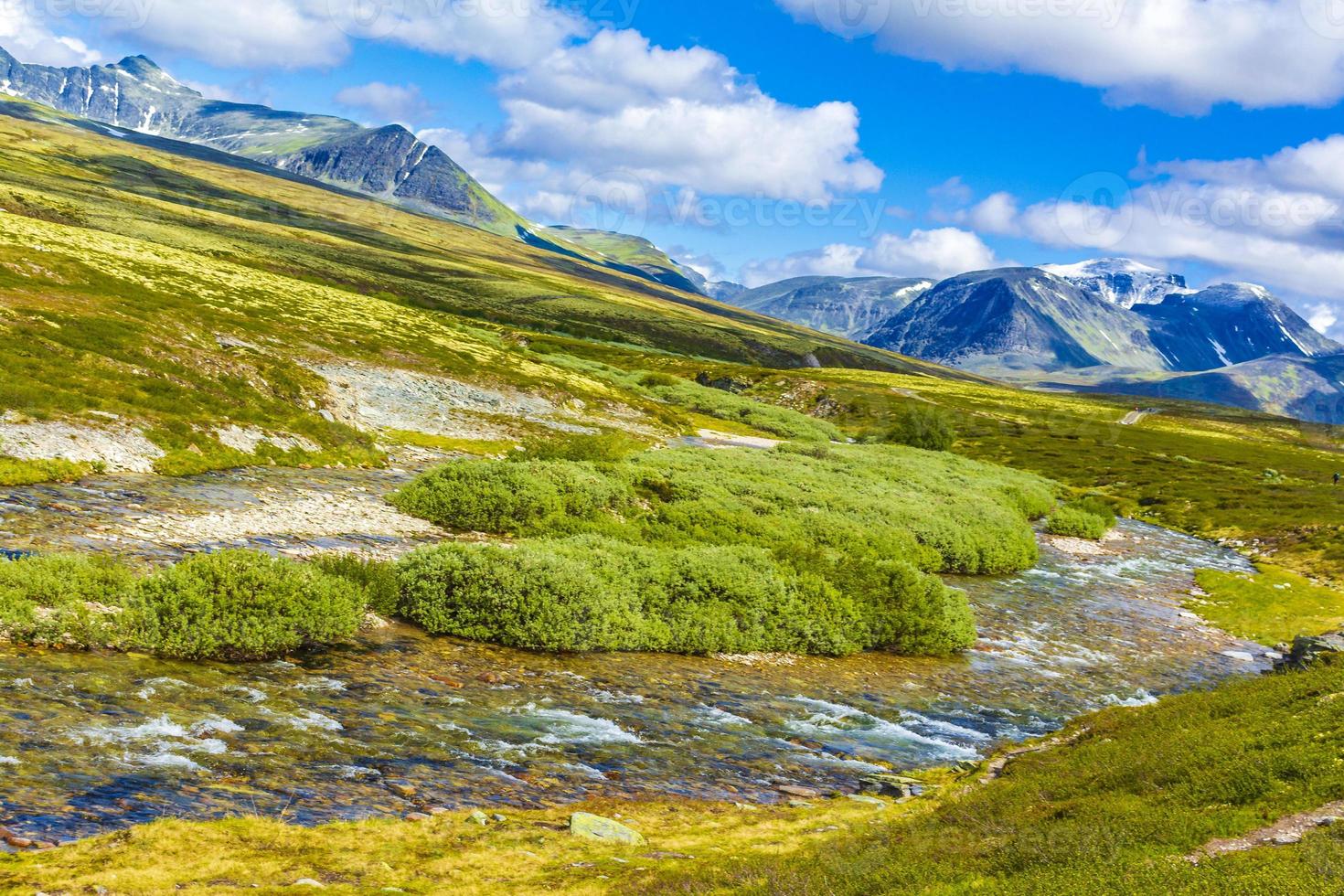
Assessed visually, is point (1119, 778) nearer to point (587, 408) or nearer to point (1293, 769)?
point (1293, 769)

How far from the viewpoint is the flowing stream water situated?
31.7 ft

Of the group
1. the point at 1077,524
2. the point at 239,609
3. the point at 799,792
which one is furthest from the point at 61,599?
the point at 1077,524

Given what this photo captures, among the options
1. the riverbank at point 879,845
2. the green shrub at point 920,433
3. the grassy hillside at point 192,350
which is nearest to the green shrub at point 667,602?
the riverbank at point 879,845

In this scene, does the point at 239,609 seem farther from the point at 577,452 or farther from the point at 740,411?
the point at 740,411

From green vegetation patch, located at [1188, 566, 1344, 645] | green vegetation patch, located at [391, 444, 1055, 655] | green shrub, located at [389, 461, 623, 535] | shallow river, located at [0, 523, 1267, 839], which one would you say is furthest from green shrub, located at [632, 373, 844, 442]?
shallow river, located at [0, 523, 1267, 839]

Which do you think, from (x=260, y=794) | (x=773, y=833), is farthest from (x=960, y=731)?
(x=260, y=794)

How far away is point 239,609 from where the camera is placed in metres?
14.1

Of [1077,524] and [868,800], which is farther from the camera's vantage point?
[1077,524]

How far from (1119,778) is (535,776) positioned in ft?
26.7

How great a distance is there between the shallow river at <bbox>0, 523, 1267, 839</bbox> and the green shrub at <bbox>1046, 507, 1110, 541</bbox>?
27023 mm

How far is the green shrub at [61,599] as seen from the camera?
1262 cm

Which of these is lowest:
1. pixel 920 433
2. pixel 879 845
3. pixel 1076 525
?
pixel 879 845

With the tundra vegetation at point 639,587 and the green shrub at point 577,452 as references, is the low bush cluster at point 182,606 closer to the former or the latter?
the tundra vegetation at point 639,587

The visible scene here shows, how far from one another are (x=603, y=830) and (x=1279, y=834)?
7.27 m
